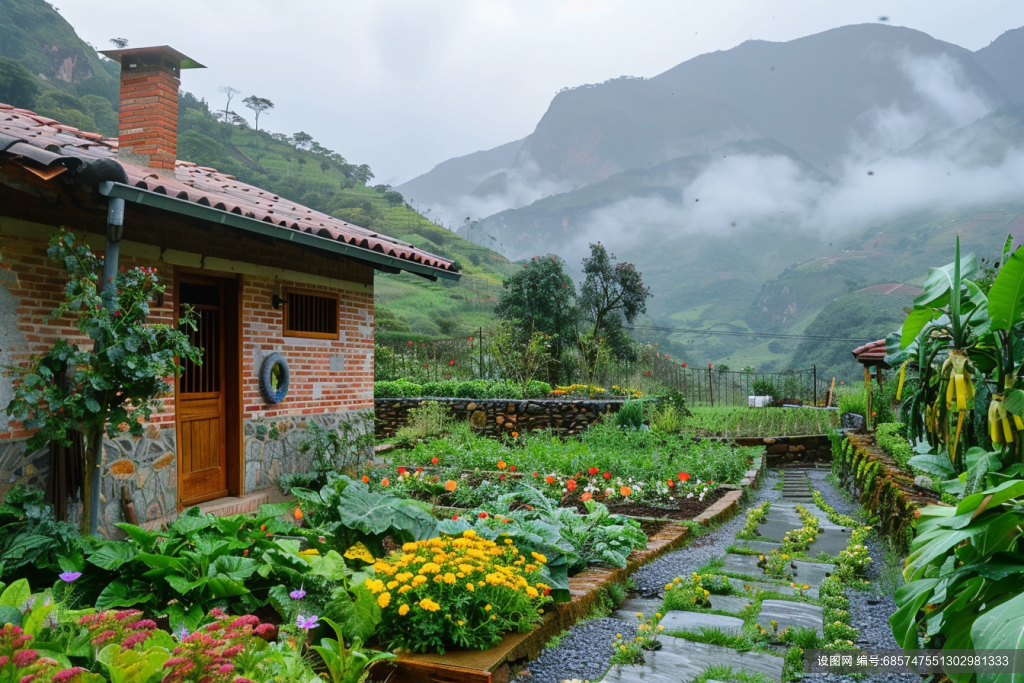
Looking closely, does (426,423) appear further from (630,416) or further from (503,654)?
(503,654)

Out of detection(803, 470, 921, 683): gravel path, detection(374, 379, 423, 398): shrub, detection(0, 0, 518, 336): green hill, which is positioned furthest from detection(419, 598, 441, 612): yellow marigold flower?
detection(0, 0, 518, 336): green hill

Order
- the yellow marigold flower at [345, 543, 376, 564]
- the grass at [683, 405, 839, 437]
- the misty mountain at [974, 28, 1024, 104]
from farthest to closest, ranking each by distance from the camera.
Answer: the misty mountain at [974, 28, 1024, 104] → the grass at [683, 405, 839, 437] → the yellow marigold flower at [345, 543, 376, 564]

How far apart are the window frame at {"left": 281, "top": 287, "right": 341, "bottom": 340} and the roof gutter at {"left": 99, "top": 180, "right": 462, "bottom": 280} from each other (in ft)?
2.50

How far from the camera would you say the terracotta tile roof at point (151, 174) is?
12.1 feet

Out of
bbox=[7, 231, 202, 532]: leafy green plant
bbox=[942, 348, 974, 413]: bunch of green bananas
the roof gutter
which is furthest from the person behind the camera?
the roof gutter

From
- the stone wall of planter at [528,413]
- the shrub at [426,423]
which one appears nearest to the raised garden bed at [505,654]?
the shrub at [426,423]

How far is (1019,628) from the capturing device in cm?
168

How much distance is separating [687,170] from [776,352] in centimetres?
9119

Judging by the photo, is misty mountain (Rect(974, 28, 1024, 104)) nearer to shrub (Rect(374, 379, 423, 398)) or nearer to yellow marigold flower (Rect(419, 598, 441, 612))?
shrub (Rect(374, 379, 423, 398))

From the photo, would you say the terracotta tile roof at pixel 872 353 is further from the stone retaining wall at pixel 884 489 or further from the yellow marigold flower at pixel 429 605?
the yellow marigold flower at pixel 429 605

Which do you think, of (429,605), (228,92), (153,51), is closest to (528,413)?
(153,51)

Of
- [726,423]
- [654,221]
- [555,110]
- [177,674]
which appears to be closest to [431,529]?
[177,674]

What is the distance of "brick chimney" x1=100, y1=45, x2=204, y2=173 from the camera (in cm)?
612

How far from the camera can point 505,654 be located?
3.01m
